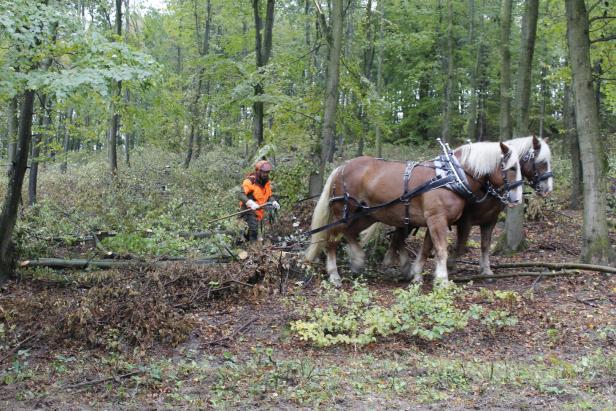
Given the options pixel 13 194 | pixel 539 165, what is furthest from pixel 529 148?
pixel 13 194

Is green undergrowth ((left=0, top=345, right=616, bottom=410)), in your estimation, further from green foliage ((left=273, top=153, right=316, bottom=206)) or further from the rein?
green foliage ((left=273, top=153, right=316, bottom=206))

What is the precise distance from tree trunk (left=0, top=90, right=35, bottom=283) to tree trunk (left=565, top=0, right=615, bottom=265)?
8012 mm

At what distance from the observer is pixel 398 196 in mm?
8414

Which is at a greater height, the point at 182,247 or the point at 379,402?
the point at 182,247

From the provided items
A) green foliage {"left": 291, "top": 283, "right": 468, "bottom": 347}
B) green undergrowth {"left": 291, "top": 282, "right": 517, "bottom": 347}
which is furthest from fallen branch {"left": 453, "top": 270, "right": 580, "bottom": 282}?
green foliage {"left": 291, "top": 283, "right": 468, "bottom": 347}

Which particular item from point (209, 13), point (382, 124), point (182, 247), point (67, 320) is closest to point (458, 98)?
point (209, 13)

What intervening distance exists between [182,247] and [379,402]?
456 cm

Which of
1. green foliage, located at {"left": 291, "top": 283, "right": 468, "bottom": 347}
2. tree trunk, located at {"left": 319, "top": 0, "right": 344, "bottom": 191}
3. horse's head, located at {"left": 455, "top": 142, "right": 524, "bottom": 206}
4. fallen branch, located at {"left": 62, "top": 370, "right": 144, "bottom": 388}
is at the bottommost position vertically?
fallen branch, located at {"left": 62, "top": 370, "right": 144, "bottom": 388}

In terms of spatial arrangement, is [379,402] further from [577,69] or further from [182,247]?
[577,69]

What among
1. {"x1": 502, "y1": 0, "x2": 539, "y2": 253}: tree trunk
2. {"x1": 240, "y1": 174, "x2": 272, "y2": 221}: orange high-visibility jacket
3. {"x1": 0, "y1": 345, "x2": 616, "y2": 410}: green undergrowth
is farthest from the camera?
{"x1": 502, "y1": 0, "x2": 539, "y2": 253}: tree trunk

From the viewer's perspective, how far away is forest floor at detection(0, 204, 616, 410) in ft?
16.3

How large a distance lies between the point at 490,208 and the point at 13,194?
6.95m

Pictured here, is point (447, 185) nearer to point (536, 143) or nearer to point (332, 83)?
point (536, 143)

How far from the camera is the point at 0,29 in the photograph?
591 centimetres
